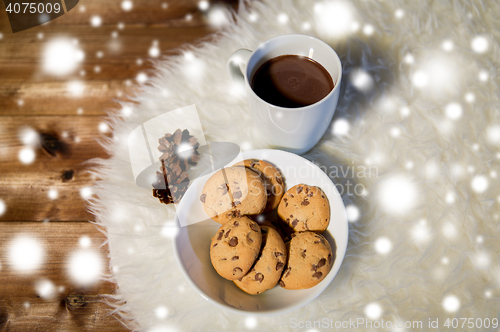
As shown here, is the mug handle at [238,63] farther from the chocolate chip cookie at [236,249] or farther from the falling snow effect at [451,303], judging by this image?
the falling snow effect at [451,303]

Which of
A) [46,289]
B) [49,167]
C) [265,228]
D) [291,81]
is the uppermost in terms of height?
[291,81]

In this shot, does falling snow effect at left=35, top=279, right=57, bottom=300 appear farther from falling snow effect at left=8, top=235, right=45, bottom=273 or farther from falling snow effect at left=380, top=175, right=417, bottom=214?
falling snow effect at left=380, top=175, right=417, bottom=214

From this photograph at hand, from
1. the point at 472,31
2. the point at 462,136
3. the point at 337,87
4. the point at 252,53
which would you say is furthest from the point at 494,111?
the point at 252,53

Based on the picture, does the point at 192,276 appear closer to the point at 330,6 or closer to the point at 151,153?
the point at 151,153

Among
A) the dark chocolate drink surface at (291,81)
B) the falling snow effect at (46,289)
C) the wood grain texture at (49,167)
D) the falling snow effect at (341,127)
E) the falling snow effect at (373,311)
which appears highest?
the dark chocolate drink surface at (291,81)

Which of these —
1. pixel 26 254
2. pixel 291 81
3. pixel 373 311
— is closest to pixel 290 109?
pixel 291 81

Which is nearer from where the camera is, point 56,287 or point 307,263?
point 307,263

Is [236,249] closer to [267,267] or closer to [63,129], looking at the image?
[267,267]

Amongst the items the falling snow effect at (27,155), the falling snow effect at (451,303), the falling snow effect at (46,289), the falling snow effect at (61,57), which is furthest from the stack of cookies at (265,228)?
the falling snow effect at (61,57)
